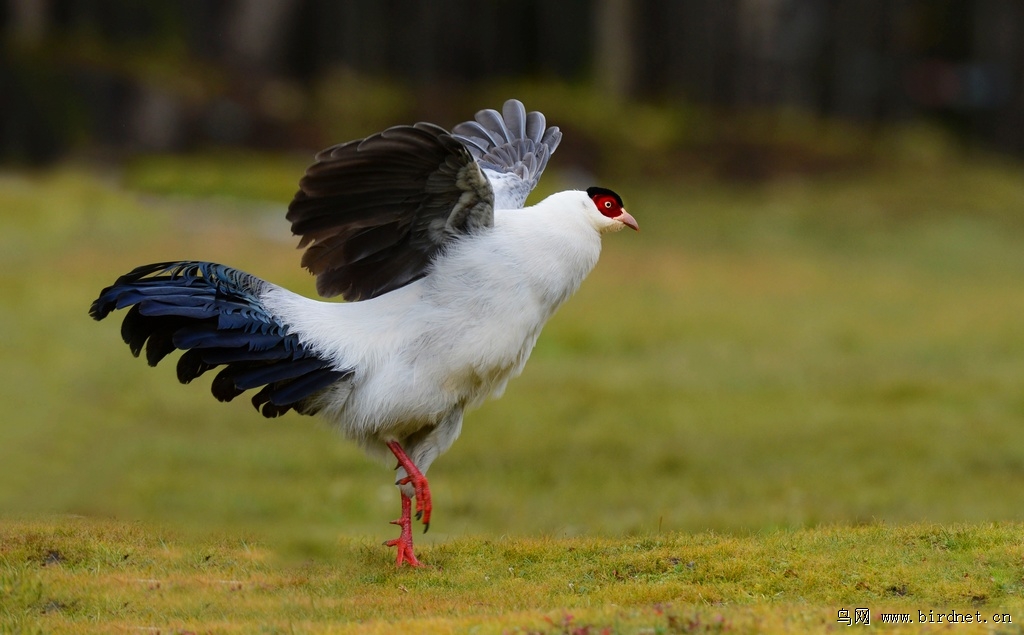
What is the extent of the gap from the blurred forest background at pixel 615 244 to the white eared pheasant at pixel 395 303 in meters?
0.55

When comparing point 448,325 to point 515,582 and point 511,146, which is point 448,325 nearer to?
point 515,582

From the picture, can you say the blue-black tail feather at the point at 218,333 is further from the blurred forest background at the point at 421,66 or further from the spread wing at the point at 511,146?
the blurred forest background at the point at 421,66

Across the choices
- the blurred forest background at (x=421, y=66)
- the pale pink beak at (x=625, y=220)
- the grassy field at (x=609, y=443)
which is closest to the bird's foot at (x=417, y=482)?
the grassy field at (x=609, y=443)

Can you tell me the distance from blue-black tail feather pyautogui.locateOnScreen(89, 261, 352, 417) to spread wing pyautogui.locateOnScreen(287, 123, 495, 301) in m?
0.52

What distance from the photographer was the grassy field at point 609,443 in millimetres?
6051

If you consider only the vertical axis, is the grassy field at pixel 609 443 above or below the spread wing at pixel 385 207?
below

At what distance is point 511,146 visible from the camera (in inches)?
340

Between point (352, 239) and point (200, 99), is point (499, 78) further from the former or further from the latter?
point (352, 239)

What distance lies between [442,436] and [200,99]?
19.1m

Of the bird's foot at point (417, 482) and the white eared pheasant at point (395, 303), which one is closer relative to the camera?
the white eared pheasant at point (395, 303)

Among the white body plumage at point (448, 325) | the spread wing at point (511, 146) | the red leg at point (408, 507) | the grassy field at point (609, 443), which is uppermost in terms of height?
the spread wing at point (511, 146)

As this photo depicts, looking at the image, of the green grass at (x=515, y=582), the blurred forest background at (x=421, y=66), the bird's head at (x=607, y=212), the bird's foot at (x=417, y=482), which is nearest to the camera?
the green grass at (x=515, y=582)

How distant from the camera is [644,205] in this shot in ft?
79.4

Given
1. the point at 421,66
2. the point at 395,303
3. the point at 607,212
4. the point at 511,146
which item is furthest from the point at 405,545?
the point at 421,66
